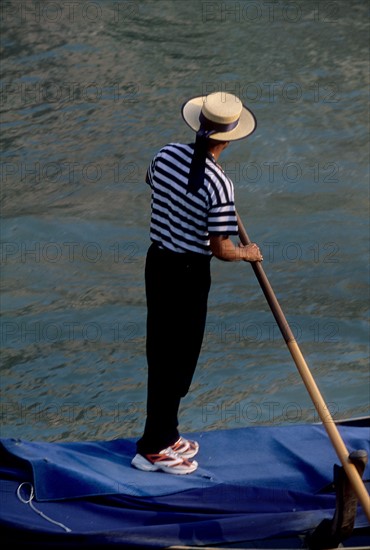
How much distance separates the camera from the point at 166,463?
3869 millimetres

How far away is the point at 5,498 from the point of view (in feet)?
11.3

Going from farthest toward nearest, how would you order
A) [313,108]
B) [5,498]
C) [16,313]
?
[313,108] < [16,313] < [5,498]

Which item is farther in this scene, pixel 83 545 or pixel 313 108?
pixel 313 108

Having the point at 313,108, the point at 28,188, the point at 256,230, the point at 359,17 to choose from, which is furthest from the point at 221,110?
the point at 359,17

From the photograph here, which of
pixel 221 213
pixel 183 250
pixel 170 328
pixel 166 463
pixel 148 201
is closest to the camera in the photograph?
pixel 221 213

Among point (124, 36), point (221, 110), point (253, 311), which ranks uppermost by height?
point (221, 110)

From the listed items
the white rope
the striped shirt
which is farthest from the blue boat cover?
the striped shirt

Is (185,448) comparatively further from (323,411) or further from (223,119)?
(223,119)

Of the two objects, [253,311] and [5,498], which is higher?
[5,498]

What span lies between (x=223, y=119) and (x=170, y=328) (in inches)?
31.3

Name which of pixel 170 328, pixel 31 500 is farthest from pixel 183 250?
pixel 31 500

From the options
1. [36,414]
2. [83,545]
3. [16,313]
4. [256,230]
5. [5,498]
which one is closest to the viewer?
[83,545]

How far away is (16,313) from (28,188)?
1945 mm

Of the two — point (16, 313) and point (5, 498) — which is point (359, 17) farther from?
point (5, 498)
